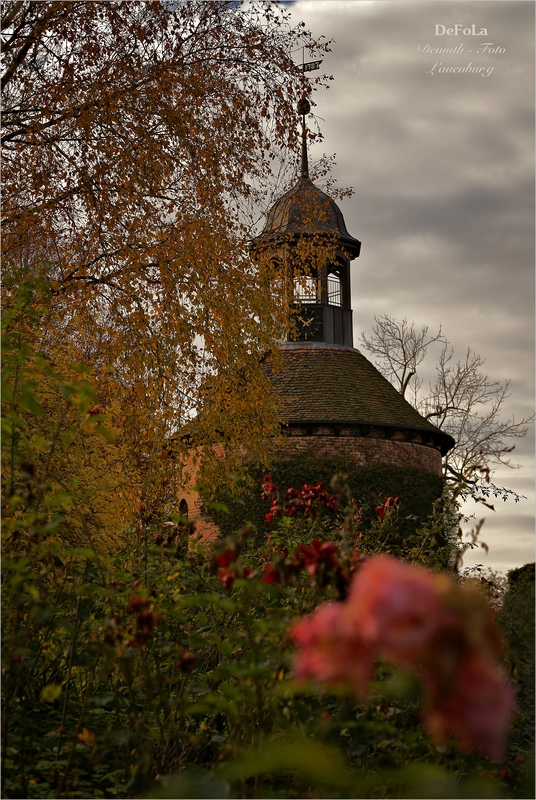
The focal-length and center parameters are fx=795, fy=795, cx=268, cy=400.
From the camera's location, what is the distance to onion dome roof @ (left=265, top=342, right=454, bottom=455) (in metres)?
19.5

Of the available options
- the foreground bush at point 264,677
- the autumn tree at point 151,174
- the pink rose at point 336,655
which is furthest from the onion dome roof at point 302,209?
the pink rose at point 336,655

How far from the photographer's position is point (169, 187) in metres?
11.1

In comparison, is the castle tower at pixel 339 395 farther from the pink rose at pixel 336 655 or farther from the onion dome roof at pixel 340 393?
the pink rose at pixel 336 655

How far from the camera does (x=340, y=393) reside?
67.8 ft

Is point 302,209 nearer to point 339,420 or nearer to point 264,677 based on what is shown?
point 339,420

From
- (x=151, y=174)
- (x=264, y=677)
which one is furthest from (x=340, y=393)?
(x=264, y=677)

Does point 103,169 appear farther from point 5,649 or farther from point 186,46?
point 5,649

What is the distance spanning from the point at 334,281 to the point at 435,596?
75.7 ft

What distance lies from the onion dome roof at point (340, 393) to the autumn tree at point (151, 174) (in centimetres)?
777

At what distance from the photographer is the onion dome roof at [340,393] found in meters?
19.5

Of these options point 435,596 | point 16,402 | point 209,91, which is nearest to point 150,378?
point 209,91

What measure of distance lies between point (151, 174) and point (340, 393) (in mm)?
11448

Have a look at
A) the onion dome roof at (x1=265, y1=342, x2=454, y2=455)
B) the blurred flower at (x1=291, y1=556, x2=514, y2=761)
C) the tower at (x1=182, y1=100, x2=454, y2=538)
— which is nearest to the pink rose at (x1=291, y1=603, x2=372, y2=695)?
the blurred flower at (x1=291, y1=556, x2=514, y2=761)

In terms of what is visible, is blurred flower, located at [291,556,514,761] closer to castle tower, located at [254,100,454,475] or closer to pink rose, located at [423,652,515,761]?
pink rose, located at [423,652,515,761]
